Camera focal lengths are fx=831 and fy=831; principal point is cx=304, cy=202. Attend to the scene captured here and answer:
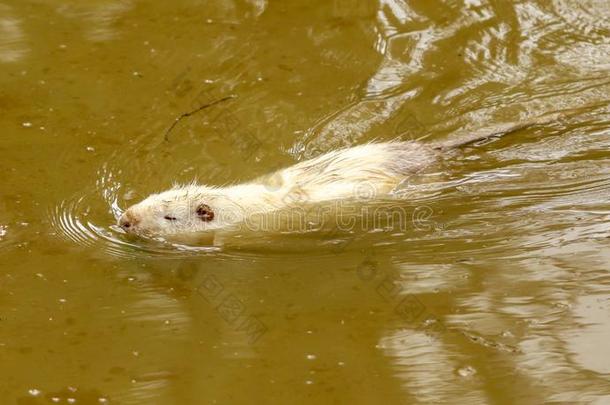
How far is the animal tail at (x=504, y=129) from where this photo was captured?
17.2 feet

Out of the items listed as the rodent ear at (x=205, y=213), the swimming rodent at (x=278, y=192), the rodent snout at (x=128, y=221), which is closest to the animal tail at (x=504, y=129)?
the swimming rodent at (x=278, y=192)

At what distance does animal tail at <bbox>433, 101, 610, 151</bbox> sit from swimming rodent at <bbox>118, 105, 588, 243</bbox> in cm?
25

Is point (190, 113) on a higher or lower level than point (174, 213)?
higher

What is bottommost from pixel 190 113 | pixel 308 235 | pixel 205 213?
pixel 308 235

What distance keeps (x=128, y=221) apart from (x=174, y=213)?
301 mm

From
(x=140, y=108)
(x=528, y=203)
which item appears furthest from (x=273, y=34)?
(x=528, y=203)

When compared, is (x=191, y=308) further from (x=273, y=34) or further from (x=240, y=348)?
(x=273, y=34)

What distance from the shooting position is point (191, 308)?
13.4ft

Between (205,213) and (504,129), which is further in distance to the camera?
(504,129)

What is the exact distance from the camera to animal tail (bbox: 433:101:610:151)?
5.25m

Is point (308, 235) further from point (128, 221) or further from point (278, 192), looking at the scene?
point (128, 221)

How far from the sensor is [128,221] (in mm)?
4664

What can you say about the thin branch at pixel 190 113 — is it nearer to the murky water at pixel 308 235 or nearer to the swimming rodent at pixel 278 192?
the murky water at pixel 308 235

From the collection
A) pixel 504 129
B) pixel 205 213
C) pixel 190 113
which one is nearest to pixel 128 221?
pixel 205 213
